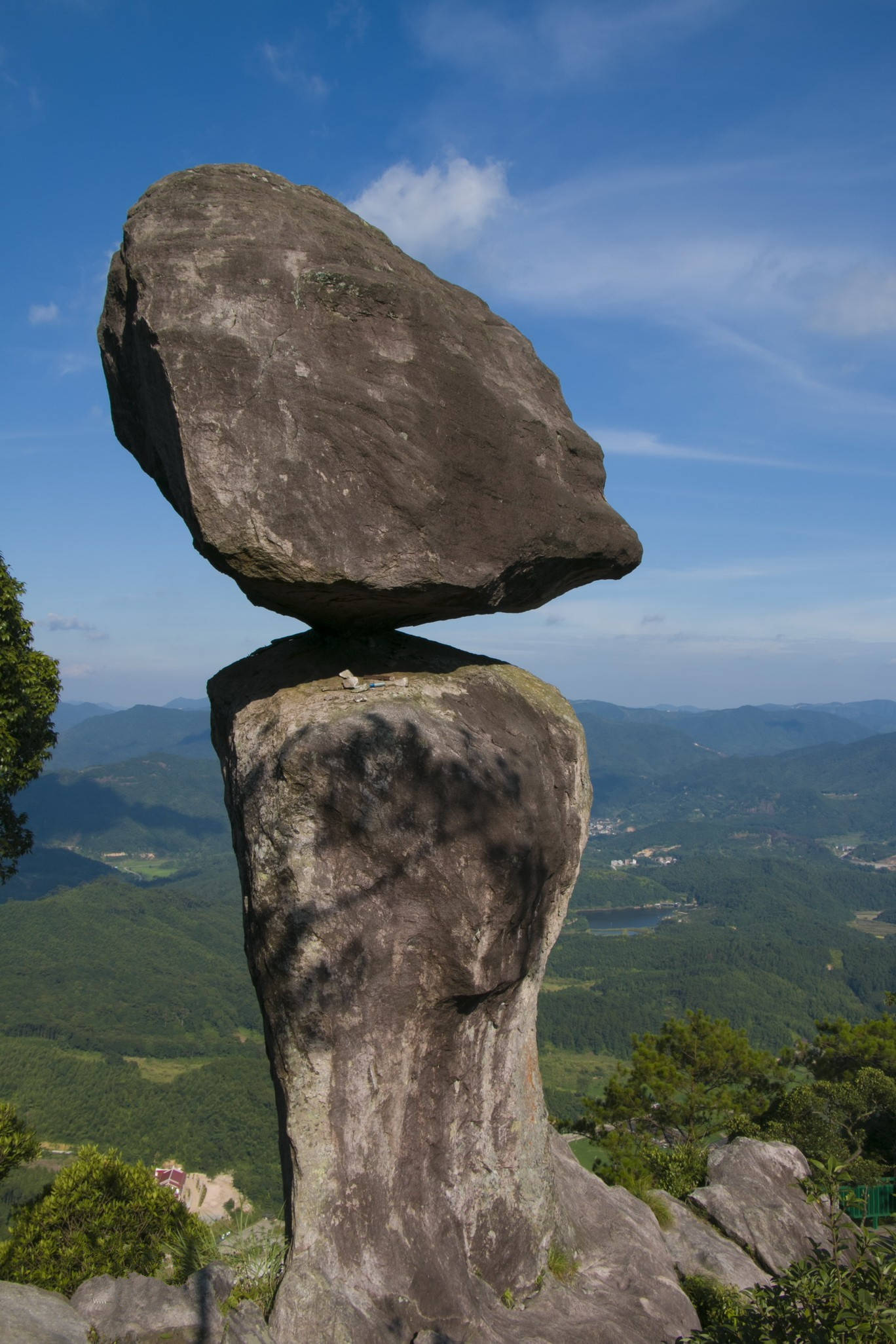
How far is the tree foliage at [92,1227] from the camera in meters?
9.98

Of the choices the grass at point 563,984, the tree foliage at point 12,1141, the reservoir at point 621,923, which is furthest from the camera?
the reservoir at point 621,923

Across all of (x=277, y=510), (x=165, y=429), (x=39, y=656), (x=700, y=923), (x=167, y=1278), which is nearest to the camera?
(x=277, y=510)

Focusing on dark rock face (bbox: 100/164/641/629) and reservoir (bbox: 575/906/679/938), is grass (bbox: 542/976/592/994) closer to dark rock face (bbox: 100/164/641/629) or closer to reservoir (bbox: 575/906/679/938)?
reservoir (bbox: 575/906/679/938)

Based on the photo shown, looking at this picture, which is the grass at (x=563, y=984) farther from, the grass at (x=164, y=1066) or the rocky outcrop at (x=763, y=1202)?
the rocky outcrop at (x=763, y=1202)

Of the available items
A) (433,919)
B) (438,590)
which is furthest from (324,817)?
(438,590)

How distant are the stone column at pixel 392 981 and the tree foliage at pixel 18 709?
7061mm

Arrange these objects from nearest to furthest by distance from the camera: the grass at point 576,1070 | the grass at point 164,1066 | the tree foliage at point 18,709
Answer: the tree foliage at point 18,709
the grass at point 164,1066
the grass at point 576,1070

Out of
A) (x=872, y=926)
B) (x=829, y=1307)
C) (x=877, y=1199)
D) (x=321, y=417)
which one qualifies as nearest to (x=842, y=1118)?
(x=877, y=1199)

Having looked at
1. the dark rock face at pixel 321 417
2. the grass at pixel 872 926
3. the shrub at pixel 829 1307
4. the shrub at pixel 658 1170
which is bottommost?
the grass at pixel 872 926

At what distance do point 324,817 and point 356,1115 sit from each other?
2.82 meters

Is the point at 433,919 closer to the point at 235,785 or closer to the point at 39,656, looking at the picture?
the point at 235,785

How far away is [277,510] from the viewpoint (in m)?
7.46

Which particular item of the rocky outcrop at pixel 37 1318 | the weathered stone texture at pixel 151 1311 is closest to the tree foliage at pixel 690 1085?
the weathered stone texture at pixel 151 1311

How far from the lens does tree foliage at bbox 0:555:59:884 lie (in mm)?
13758
